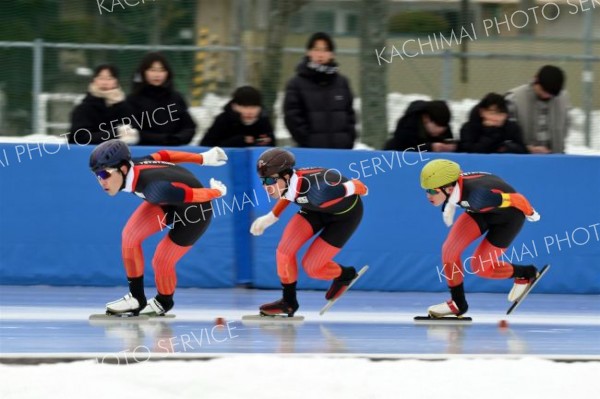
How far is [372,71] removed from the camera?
43.2 ft

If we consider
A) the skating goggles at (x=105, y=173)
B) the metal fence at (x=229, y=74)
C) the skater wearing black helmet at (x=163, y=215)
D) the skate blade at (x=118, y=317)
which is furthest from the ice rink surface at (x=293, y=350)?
the metal fence at (x=229, y=74)

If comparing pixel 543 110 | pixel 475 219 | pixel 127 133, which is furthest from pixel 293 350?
pixel 543 110

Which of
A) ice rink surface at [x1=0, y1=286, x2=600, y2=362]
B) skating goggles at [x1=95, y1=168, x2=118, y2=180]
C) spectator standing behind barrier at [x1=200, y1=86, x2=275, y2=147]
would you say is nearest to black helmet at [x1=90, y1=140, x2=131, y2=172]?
skating goggles at [x1=95, y1=168, x2=118, y2=180]

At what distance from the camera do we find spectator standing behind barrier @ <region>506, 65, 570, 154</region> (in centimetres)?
1123

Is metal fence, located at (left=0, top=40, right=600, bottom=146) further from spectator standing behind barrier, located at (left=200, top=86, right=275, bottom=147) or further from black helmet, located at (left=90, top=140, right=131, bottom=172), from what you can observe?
black helmet, located at (left=90, top=140, right=131, bottom=172)

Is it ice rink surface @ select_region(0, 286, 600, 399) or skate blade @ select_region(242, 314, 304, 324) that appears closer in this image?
ice rink surface @ select_region(0, 286, 600, 399)

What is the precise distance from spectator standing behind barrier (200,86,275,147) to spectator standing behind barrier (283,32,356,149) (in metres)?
0.27

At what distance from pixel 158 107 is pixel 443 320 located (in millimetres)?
3226

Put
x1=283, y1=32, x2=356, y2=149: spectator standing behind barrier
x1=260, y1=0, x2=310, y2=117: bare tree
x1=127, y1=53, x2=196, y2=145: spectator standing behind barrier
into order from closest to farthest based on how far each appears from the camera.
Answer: x1=127, y1=53, x2=196, y2=145: spectator standing behind barrier < x1=283, y1=32, x2=356, y2=149: spectator standing behind barrier < x1=260, y1=0, x2=310, y2=117: bare tree

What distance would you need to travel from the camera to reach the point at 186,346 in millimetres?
8031

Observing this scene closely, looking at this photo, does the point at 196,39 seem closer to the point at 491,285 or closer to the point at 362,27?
the point at 362,27

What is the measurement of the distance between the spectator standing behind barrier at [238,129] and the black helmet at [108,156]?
233 centimetres

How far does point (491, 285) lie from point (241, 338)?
3.96 metres

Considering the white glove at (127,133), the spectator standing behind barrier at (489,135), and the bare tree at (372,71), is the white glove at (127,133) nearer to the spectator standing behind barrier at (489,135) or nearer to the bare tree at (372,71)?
the bare tree at (372,71)
